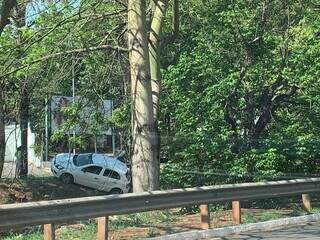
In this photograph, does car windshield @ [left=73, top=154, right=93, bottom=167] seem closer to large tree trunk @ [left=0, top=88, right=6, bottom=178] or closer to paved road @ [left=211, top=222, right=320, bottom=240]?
large tree trunk @ [left=0, top=88, right=6, bottom=178]

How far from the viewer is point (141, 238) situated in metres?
8.91

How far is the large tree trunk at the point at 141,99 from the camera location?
12.0m

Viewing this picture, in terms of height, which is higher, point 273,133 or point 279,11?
point 279,11

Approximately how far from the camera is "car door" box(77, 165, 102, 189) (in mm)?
27953

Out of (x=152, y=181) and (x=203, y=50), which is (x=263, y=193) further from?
(x=203, y=50)

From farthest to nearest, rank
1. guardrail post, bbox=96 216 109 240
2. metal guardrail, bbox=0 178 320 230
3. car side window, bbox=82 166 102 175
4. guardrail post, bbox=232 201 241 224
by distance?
car side window, bbox=82 166 102 175 < guardrail post, bbox=232 201 241 224 < guardrail post, bbox=96 216 109 240 < metal guardrail, bbox=0 178 320 230

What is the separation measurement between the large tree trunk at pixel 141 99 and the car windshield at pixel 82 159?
1741cm

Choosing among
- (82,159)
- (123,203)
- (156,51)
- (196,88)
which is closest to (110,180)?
(82,159)

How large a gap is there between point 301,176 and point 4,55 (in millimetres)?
9802

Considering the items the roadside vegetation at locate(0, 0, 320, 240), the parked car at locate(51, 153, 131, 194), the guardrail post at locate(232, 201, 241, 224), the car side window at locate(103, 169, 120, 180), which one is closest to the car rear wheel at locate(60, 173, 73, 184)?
the parked car at locate(51, 153, 131, 194)

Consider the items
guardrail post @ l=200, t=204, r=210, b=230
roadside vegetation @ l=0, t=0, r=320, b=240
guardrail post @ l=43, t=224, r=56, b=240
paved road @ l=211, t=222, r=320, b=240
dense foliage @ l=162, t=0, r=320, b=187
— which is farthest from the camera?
dense foliage @ l=162, t=0, r=320, b=187

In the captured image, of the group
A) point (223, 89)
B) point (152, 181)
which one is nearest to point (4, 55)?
point (152, 181)

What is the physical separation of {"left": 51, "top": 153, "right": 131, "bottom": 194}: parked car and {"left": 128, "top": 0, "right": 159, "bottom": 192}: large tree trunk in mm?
14791

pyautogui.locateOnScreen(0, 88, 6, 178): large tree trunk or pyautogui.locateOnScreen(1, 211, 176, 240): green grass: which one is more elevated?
pyautogui.locateOnScreen(0, 88, 6, 178): large tree trunk
